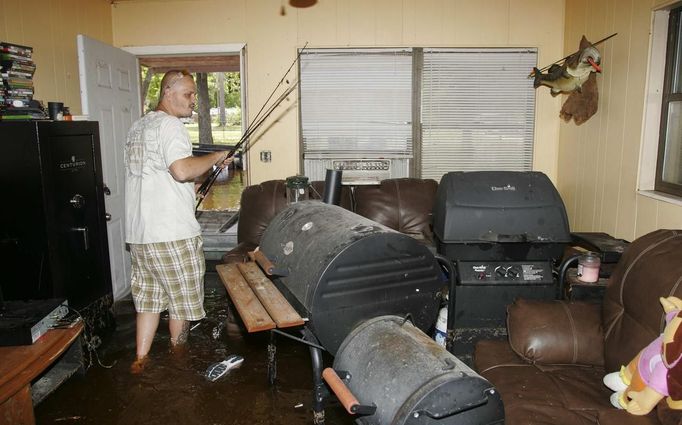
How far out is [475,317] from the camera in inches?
105

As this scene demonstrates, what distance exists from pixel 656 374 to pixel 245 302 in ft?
4.90

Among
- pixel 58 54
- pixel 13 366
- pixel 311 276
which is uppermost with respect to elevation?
pixel 58 54

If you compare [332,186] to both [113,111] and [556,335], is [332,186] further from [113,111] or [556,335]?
[113,111]

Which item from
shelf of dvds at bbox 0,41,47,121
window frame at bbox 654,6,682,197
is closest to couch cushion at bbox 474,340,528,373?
window frame at bbox 654,6,682,197

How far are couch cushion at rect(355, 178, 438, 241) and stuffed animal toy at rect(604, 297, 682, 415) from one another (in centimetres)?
209

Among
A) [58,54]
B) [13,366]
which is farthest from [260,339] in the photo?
[58,54]

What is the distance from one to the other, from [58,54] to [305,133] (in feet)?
6.26

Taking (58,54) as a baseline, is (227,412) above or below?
below

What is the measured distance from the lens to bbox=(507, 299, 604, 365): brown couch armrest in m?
2.14

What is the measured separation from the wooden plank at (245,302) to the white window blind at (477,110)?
7.77 ft

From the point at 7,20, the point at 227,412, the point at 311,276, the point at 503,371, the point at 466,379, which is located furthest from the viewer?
the point at 7,20

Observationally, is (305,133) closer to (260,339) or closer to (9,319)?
(260,339)

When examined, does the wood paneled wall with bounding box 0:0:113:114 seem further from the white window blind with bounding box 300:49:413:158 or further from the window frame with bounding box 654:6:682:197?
the window frame with bounding box 654:6:682:197

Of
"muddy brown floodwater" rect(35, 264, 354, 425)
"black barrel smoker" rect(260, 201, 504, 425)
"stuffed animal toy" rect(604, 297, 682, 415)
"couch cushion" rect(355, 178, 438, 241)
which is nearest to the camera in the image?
"black barrel smoker" rect(260, 201, 504, 425)
